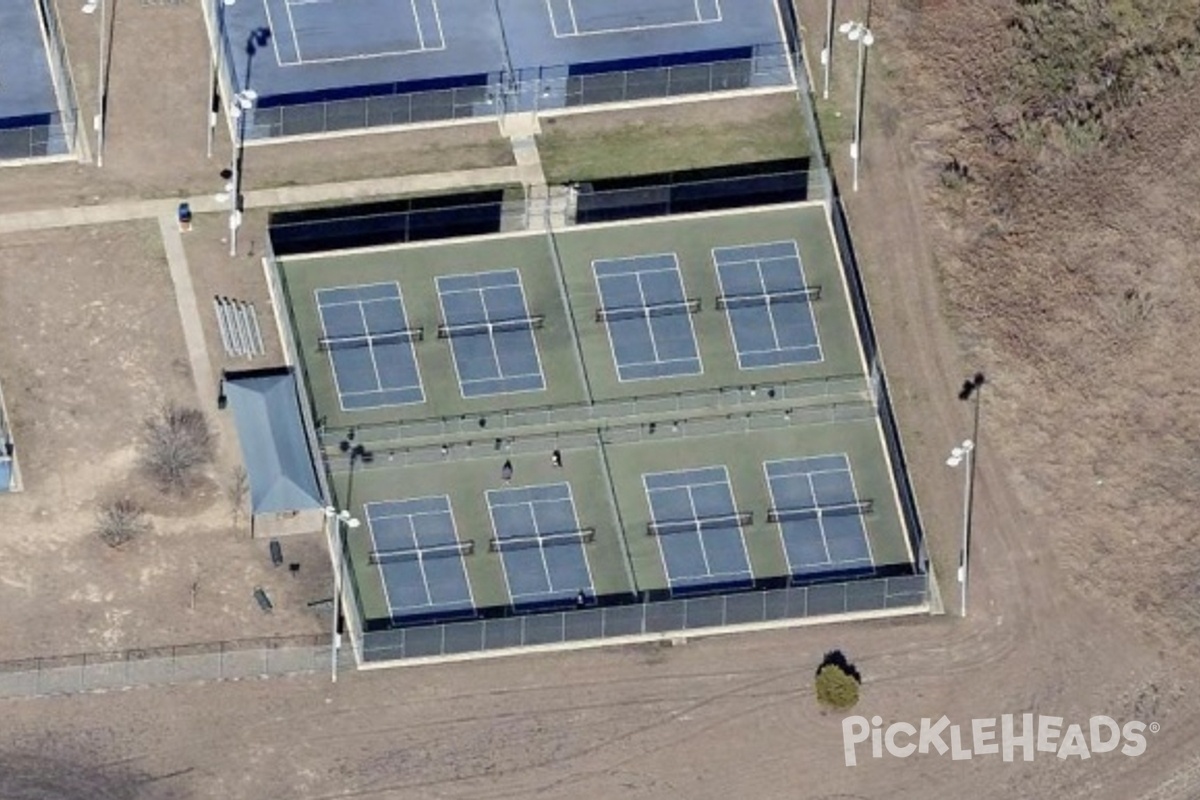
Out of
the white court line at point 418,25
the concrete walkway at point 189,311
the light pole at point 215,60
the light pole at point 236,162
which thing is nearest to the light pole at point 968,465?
the white court line at point 418,25

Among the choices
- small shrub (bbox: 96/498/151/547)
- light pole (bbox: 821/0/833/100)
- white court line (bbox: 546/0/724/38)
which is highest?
white court line (bbox: 546/0/724/38)

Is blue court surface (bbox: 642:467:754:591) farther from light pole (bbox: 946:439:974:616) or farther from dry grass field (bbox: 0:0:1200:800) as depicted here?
light pole (bbox: 946:439:974:616)

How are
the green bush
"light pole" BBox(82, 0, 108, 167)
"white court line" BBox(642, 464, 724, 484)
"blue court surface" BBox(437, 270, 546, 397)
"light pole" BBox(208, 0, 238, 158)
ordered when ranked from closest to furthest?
"light pole" BBox(208, 0, 238, 158) < "blue court surface" BBox(437, 270, 546, 397) < "white court line" BBox(642, 464, 724, 484) < "light pole" BBox(82, 0, 108, 167) < the green bush

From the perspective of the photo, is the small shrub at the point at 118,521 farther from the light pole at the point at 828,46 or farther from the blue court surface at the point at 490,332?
the light pole at the point at 828,46

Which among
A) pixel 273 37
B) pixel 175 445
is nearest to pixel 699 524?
pixel 175 445

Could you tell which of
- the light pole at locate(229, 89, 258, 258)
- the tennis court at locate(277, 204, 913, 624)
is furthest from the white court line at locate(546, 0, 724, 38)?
the light pole at locate(229, 89, 258, 258)
